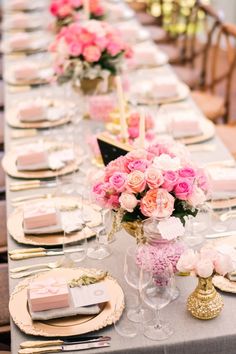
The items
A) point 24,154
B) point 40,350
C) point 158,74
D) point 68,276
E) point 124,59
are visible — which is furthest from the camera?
point 158,74

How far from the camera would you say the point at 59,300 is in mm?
2385

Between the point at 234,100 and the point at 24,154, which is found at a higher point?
the point at 24,154

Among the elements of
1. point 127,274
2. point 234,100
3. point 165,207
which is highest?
point 165,207

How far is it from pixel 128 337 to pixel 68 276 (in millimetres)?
376

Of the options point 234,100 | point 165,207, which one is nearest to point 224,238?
point 165,207

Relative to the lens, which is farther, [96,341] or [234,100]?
[234,100]

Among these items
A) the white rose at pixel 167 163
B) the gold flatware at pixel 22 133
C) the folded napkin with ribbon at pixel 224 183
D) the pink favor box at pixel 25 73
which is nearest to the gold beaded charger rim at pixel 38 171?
the gold flatware at pixel 22 133

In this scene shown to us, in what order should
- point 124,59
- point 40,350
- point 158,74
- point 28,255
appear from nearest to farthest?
point 40,350 < point 28,255 < point 124,59 < point 158,74

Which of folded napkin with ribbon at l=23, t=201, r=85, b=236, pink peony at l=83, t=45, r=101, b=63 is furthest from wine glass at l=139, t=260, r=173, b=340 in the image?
pink peony at l=83, t=45, r=101, b=63

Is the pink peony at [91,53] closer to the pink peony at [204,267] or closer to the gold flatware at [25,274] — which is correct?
the gold flatware at [25,274]

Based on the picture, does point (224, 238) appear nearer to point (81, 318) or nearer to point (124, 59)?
point (81, 318)

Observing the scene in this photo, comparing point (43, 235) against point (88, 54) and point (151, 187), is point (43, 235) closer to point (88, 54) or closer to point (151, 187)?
point (151, 187)

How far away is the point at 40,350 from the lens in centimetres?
228

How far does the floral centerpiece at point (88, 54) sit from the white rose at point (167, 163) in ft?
4.76
